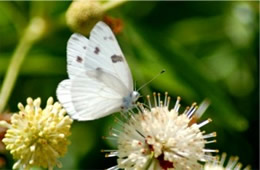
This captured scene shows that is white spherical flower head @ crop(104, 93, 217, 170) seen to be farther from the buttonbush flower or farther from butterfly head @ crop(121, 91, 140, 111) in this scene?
the buttonbush flower

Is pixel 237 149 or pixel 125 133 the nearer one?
pixel 125 133

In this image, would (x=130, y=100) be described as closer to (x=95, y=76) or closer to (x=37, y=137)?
A: (x=95, y=76)

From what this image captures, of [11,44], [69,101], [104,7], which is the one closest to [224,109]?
[104,7]

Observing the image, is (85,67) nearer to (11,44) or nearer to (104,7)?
(104,7)

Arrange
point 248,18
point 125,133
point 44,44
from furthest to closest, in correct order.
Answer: point 248,18
point 44,44
point 125,133

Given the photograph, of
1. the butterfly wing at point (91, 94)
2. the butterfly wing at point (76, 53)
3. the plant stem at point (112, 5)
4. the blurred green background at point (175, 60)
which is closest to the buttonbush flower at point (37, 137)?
the butterfly wing at point (91, 94)

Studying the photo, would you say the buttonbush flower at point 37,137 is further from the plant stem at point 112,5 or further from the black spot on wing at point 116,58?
the plant stem at point 112,5
